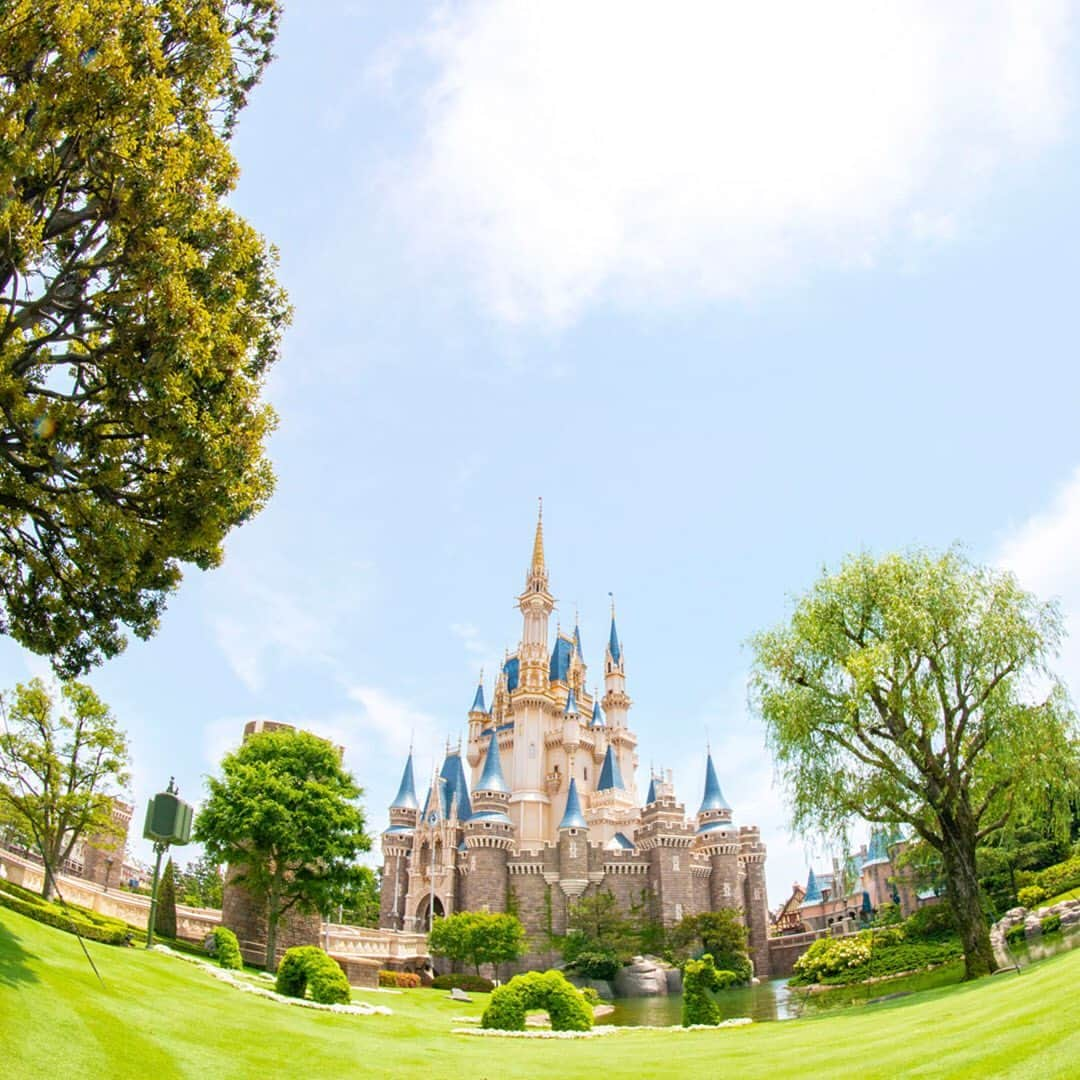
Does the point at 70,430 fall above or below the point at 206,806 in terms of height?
above

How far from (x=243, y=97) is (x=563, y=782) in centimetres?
7121

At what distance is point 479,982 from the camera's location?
48.7m

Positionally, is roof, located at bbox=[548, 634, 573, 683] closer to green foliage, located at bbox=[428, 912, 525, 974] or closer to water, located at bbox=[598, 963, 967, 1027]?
green foliage, located at bbox=[428, 912, 525, 974]

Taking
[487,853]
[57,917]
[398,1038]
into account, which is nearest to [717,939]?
[487,853]

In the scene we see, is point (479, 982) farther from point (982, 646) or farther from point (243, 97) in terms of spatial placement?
point (243, 97)

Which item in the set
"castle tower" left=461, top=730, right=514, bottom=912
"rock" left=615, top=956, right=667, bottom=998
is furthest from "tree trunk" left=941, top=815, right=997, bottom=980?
"castle tower" left=461, top=730, right=514, bottom=912

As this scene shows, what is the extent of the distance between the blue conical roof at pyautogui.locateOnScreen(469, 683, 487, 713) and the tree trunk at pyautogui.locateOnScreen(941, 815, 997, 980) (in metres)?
71.6

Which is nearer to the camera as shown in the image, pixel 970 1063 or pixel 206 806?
pixel 970 1063

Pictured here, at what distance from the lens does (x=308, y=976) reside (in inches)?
823

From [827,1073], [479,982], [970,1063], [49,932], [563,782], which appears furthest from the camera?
[563,782]

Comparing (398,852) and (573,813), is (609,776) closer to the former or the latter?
(573,813)

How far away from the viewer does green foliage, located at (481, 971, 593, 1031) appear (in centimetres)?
2008

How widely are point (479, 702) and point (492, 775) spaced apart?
17078 millimetres

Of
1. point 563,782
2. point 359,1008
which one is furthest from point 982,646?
point 563,782
